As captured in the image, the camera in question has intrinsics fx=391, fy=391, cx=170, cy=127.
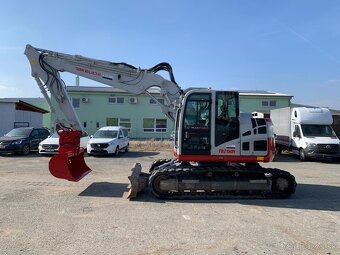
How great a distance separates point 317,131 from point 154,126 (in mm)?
23329

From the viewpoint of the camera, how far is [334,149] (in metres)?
21.0

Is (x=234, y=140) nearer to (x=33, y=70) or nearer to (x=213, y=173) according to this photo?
(x=213, y=173)

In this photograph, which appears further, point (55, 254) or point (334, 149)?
point (334, 149)

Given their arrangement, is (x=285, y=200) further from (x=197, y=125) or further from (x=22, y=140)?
(x=22, y=140)

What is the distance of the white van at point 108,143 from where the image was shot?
72.3 ft

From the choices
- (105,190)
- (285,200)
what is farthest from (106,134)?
(285,200)

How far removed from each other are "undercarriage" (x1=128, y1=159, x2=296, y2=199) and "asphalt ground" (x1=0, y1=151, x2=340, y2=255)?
34 centimetres

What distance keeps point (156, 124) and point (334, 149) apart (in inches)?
971

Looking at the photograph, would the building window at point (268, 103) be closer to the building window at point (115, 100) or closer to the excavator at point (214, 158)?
the building window at point (115, 100)

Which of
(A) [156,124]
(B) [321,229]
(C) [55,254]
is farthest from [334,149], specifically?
(A) [156,124]

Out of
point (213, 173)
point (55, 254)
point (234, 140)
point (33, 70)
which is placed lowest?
point (55, 254)

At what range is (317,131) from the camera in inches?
878

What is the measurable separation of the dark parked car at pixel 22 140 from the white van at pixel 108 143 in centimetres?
385

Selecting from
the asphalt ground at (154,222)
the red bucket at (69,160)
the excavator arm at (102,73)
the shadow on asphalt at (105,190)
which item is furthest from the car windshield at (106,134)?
the excavator arm at (102,73)
